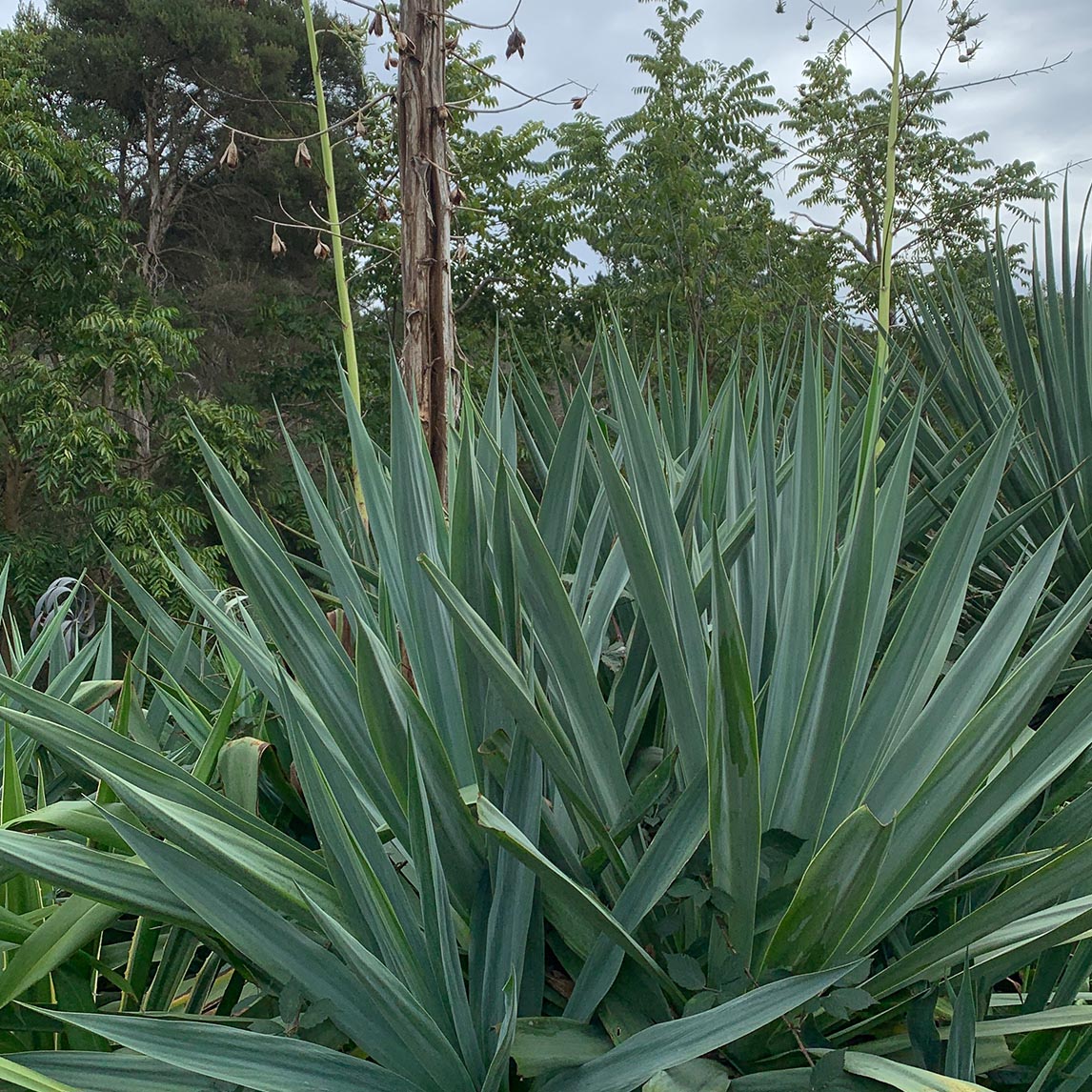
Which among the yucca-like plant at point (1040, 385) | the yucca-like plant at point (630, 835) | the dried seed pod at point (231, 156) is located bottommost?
the yucca-like plant at point (630, 835)

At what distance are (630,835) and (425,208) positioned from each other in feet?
4.67

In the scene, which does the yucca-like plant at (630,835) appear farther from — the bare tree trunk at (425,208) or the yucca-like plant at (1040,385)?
the yucca-like plant at (1040,385)

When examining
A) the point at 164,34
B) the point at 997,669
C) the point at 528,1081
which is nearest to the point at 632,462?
the point at 997,669

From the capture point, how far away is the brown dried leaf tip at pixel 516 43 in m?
2.44

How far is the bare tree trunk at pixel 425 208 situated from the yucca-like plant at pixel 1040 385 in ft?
3.91

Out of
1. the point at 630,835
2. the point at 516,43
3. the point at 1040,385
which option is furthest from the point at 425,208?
the point at 1040,385

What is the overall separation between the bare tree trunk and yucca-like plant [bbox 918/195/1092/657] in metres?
1.19

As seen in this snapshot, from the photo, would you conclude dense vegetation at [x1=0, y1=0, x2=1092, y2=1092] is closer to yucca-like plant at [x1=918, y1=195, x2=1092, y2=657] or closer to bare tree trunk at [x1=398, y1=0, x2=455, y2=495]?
bare tree trunk at [x1=398, y1=0, x2=455, y2=495]

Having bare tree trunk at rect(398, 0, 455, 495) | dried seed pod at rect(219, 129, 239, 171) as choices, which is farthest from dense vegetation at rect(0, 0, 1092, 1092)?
dried seed pod at rect(219, 129, 239, 171)

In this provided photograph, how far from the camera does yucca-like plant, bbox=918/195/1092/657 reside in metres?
2.48

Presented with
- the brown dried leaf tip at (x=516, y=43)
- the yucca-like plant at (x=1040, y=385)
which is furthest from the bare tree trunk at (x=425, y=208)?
the yucca-like plant at (x=1040, y=385)

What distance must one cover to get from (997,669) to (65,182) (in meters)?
13.3

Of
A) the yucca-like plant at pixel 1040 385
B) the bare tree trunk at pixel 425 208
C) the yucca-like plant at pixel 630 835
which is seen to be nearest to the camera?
the yucca-like plant at pixel 630 835

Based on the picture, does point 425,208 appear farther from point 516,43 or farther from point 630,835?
point 630,835
